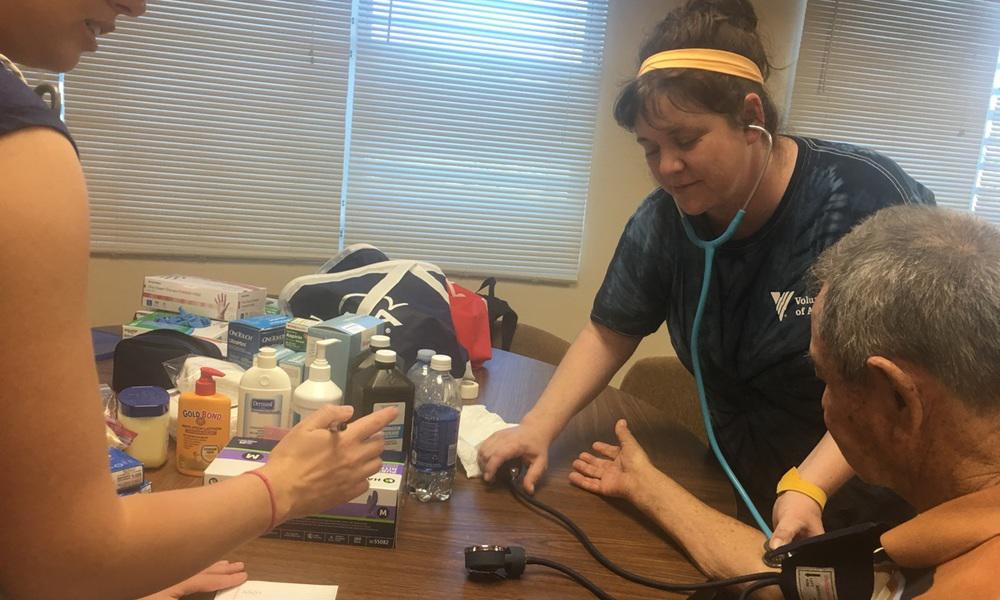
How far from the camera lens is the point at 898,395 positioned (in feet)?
2.67

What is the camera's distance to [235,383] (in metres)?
1.34

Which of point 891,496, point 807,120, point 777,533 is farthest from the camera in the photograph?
point 807,120

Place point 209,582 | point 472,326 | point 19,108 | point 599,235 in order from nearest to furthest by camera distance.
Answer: point 19,108 → point 209,582 → point 472,326 → point 599,235

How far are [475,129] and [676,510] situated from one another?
2.11m

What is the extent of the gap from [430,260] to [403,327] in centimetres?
149

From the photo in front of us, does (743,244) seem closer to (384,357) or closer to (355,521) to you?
(384,357)

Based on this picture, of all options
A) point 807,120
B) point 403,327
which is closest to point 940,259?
point 403,327

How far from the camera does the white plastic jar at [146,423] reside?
3.96 ft

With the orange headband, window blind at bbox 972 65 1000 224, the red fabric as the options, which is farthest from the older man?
window blind at bbox 972 65 1000 224

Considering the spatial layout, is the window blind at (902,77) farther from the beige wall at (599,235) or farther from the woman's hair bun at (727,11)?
the woman's hair bun at (727,11)

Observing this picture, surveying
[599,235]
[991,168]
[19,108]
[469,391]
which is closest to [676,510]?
[469,391]

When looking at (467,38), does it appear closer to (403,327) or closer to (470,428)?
(403,327)

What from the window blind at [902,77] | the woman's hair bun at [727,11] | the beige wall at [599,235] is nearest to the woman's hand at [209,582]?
the woman's hair bun at [727,11]

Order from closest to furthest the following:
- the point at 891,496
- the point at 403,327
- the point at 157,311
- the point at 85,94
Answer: the point at 891,496 < the point at 403,327 < the point at 157,311 < the point at 85,94
